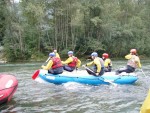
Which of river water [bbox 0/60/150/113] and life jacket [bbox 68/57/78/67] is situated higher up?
life jacket [bbox 68/57/78/67]

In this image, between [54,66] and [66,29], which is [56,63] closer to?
[54,66]

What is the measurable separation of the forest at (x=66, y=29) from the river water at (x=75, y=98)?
20.4m

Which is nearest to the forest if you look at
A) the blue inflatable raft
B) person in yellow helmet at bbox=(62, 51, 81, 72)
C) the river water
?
person in yellow helmet at bbox=(62, 51, 81, 72)

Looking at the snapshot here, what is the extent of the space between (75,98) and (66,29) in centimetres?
2500

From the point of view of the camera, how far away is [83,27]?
112ft

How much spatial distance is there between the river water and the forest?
20.4 meters

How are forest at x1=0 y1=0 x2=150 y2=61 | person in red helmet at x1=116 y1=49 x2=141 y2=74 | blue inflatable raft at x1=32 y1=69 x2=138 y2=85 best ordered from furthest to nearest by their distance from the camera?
forest at x1=0 y1=0 x2=150 y2=61 < person in red helmet at x1=116 y1=49 x2=141 y2=74 < blue inflatable raft at x1=32 y1=69 x2=138 y2=85

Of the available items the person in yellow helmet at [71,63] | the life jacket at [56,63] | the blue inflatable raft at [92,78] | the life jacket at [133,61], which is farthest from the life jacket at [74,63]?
the life jacket at [133,61]

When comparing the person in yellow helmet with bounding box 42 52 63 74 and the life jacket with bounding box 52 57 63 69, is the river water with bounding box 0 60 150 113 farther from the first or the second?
the life jacket with bounding box 52 57 63 69

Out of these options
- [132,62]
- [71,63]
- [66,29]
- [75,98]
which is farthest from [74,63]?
[66,29]

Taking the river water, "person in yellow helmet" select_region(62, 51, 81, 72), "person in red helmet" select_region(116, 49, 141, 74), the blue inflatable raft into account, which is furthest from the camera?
"person in yellow helmet" select_region(62, 51, 81, 72)

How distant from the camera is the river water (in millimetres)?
7812

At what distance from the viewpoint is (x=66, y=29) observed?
33844 mm

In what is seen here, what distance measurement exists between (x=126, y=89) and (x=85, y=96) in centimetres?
201
